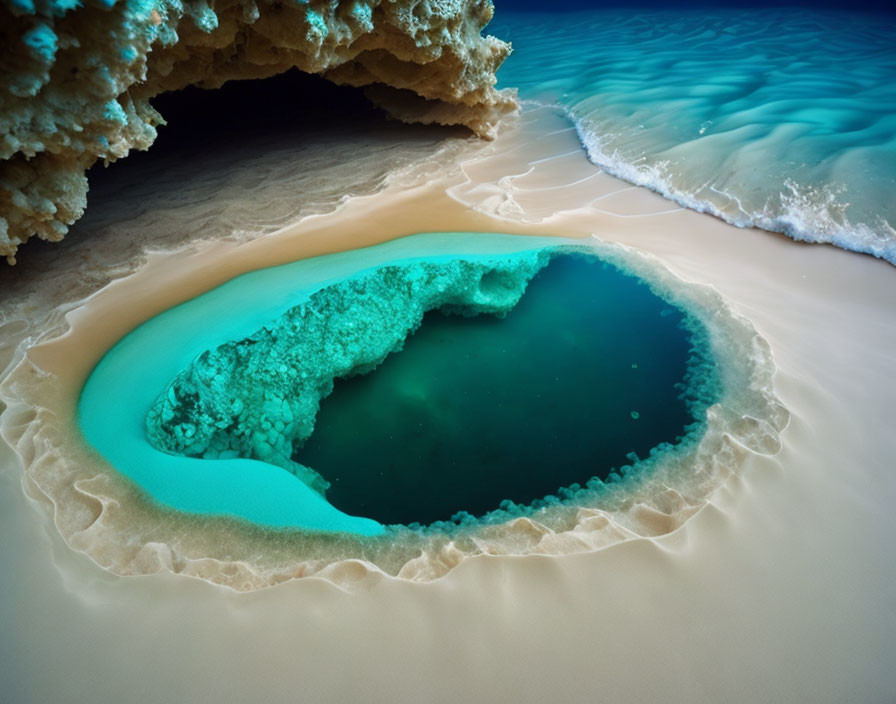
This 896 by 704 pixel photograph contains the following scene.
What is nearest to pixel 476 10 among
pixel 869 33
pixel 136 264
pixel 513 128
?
pixel 513 128

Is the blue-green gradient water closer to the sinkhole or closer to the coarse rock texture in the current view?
the sinkhole

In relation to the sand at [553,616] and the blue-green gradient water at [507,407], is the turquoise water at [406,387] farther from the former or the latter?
the sand at [553,616]

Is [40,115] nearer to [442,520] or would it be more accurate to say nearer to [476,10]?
[442,520]

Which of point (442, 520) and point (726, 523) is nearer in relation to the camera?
point (726, 523)

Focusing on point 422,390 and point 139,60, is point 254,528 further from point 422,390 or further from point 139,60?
point 139,60

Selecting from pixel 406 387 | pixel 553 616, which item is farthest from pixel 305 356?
pixel 553 616

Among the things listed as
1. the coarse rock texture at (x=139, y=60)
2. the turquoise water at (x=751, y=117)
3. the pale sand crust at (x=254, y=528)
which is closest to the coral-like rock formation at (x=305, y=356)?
the pale sand crust at (x=254, y=528)

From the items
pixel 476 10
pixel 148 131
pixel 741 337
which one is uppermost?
pixel 476 10
